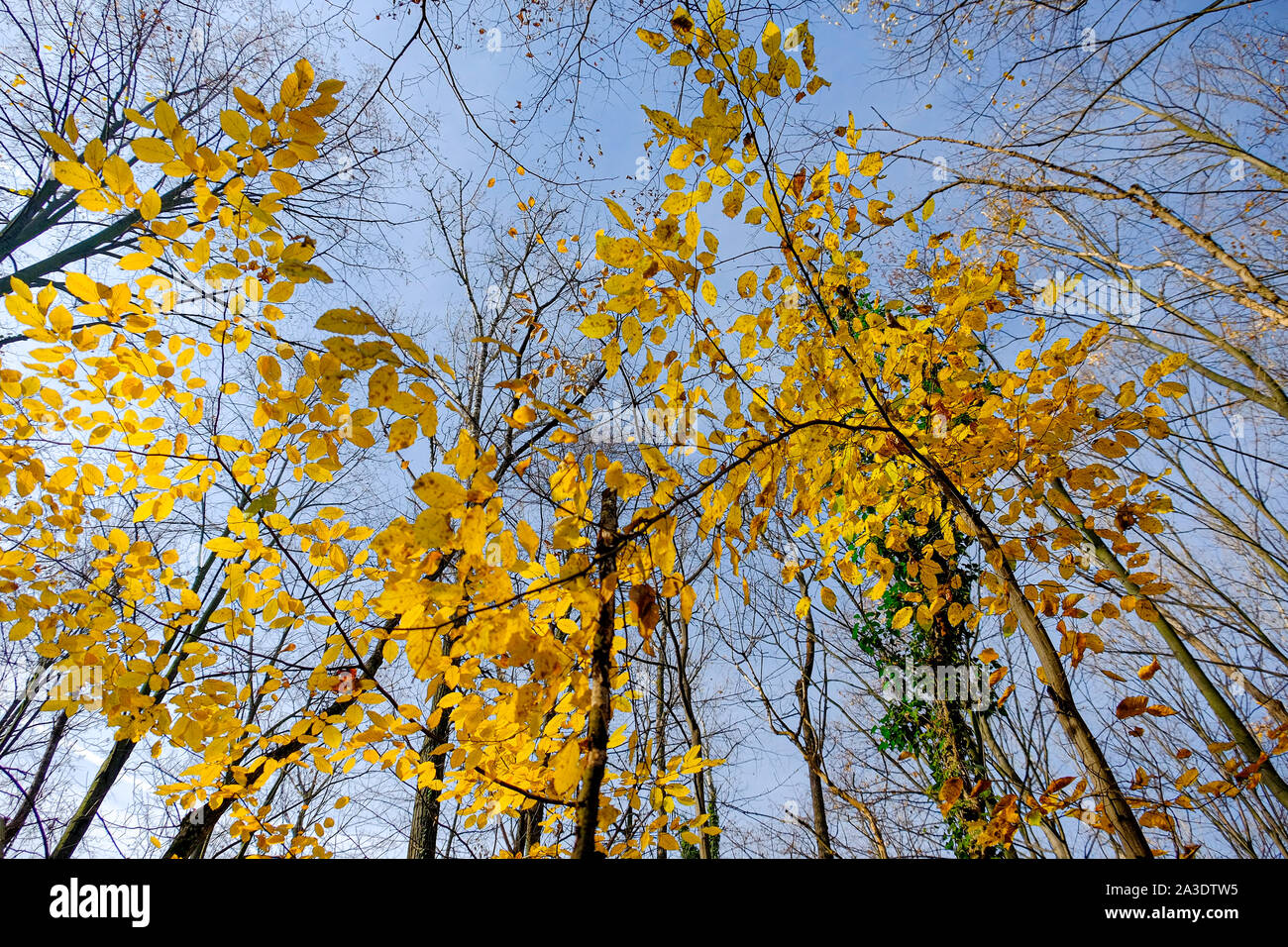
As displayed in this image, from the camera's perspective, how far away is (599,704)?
1113mm

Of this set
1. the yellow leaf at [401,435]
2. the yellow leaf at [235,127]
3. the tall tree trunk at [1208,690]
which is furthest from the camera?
the tall tree trunk at [1208,690]

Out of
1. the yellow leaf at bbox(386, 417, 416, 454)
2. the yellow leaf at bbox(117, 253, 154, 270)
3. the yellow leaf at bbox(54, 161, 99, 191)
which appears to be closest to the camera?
the yellow leaf at bbox(386, 417, 416, 454)

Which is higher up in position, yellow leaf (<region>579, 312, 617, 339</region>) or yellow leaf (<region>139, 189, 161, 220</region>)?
yellow leaf (<region>139, 189, 161, 220</region>)

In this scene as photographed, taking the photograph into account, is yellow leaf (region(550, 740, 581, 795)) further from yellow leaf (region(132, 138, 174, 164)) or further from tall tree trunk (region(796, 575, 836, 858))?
tall tree trunk (region(796, 575, 836, 858))

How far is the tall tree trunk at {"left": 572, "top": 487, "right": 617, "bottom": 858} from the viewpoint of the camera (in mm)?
983

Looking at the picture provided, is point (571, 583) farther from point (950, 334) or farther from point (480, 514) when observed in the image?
point (950, 334)

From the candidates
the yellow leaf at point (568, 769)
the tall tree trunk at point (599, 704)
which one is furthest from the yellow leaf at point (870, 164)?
the yellow leaf at point (568, 769)

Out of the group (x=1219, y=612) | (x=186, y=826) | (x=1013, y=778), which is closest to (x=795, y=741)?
(x=1013, y=778)

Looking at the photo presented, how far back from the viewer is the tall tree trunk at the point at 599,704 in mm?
983

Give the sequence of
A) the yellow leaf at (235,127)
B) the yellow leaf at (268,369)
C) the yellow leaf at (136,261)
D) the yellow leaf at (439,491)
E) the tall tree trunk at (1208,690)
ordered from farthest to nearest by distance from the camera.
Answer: the tall tree trunk at (1208,690), the yellow leaf at (136,261), the yellow leaf at (268,369), the yellow leaf at (235,127), the yellow leaf at (439,491)

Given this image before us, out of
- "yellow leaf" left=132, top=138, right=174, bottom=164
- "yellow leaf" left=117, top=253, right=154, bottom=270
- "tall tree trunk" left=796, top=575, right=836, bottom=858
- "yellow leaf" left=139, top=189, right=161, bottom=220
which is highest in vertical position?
"yellow leaf" left=117, top=253, right=154, bottom=270

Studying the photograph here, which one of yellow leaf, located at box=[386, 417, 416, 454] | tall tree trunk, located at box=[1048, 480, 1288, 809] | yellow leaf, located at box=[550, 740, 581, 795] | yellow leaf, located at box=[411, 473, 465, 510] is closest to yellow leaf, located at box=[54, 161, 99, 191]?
yellow leaf, located at box=[386, 417, 416, 454]

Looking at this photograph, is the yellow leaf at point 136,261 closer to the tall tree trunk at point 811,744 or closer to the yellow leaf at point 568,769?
the yellow leaf at point 568,769
